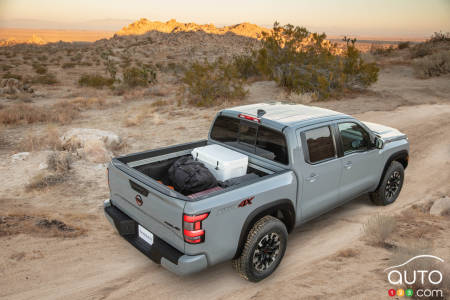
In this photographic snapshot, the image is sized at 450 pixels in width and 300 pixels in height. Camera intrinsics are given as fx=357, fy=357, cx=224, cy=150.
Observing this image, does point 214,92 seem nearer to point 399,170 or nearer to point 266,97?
point 266,97

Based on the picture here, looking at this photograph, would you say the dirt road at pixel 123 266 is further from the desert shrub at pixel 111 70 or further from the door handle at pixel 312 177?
the desert shrub at pixel 111 70

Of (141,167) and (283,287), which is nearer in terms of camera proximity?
(283,287)

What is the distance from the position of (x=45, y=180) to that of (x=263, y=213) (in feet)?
16.6

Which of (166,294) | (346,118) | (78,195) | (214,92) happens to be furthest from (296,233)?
(214,92)

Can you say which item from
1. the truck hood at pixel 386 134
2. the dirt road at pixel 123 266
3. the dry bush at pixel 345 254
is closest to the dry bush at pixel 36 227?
the dirt road at pixel 123 266

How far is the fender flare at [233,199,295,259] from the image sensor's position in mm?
3779

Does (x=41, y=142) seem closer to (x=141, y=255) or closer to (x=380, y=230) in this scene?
(x=141, y=255)

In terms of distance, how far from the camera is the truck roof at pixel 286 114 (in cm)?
453

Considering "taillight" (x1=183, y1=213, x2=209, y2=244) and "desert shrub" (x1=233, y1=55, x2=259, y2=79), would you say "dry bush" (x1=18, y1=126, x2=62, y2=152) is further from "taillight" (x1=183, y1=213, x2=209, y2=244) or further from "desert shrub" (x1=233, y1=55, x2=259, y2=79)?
"desert shrub" (x1=233, y1=55, x2=259, y2=79)

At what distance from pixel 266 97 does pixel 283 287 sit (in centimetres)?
1321

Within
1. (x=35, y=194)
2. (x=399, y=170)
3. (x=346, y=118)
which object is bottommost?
(x=35, y=194)

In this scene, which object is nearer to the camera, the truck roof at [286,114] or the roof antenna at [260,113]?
the truck roof at [286,114]

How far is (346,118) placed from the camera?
16.5ft

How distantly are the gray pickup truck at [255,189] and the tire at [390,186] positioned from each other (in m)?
0.05
